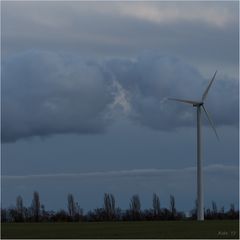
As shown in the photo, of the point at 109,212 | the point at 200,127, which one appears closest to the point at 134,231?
the point at 200,127

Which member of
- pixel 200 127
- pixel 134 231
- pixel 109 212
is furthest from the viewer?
pixel 109 212

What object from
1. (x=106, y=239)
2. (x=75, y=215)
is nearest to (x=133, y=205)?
(x=75, y=215)

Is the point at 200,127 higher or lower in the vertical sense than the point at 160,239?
higher

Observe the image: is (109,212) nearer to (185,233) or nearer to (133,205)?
(133,205)

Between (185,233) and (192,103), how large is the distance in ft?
132

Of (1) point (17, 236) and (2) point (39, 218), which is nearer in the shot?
(1) point (17, 236)

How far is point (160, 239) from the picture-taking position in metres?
54.4

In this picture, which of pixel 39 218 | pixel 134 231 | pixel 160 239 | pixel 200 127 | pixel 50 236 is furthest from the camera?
pixel 39 218

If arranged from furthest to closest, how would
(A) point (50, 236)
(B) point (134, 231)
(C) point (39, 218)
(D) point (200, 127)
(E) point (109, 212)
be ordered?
(E) point (109, 212) → (C) point (39, 218) → (D) point (200, 127) → (B) point (134, 231) → (A) point (50, 236)

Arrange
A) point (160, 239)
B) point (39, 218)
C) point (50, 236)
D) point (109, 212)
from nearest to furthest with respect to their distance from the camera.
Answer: point (160, 239) → point (50, 236) → point (39, 218) → point (109, 212)

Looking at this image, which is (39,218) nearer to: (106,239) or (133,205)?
(133,205)

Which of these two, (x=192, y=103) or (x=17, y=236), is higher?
(x=192, y=103)

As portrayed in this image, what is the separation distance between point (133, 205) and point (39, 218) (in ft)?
77.1

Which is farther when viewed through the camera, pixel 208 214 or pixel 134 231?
pixel 208 214
